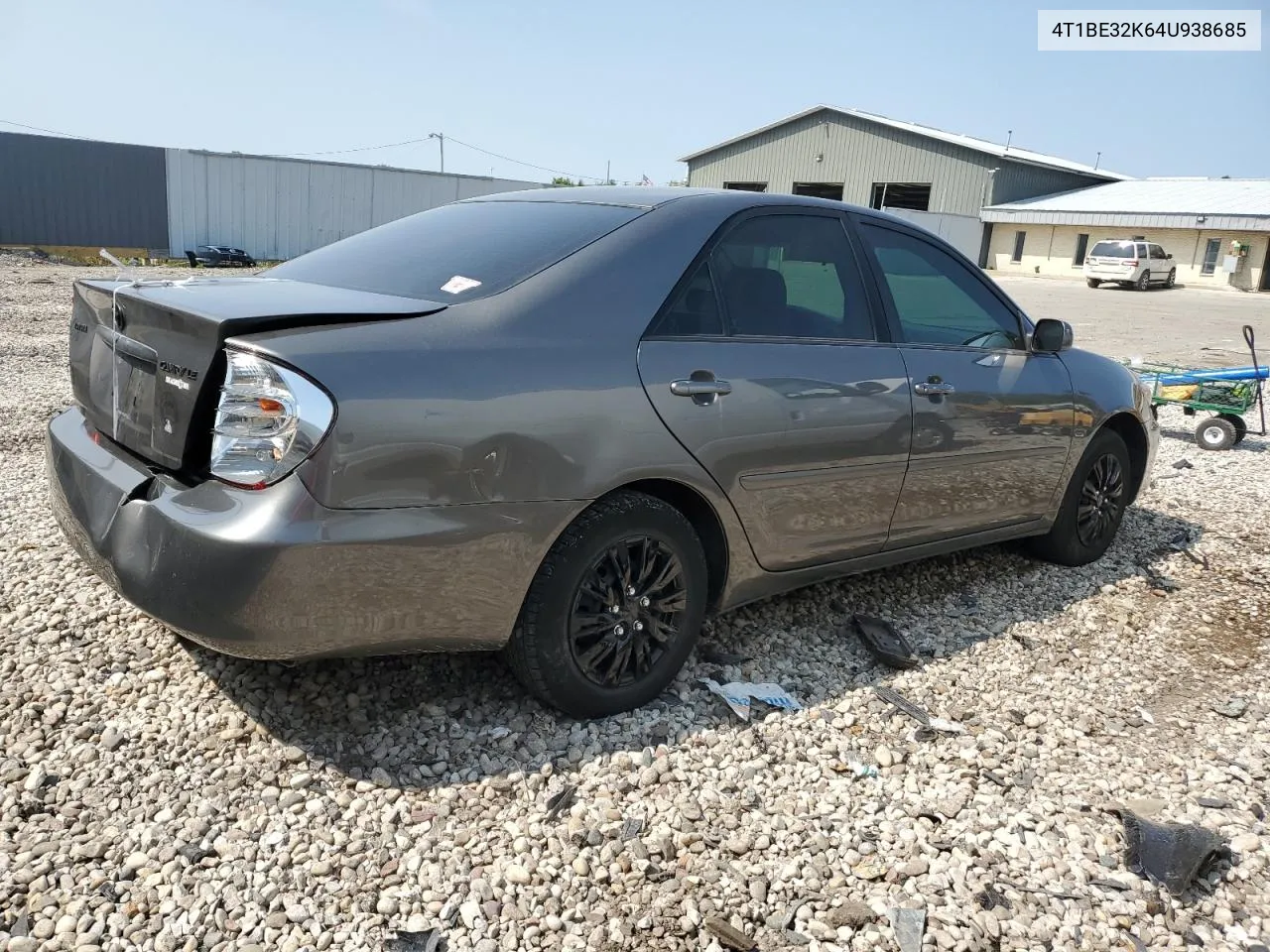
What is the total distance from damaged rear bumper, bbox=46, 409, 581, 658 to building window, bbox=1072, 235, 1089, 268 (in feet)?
145

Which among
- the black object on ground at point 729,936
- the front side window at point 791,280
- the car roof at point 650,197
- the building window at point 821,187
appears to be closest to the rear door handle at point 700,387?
the front side window at point 791,280

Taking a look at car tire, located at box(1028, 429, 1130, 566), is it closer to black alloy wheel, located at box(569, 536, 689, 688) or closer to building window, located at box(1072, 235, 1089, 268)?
black alloy wheel, located at box(569, 536, 689, 688)

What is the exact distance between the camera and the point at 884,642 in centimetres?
396

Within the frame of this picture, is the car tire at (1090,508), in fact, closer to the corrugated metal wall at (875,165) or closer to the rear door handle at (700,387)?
the rear door handle at (700,387)

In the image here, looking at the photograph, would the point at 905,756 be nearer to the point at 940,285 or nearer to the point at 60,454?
the point at 940,285

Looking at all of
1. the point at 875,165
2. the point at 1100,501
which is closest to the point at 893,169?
the point at 875,165

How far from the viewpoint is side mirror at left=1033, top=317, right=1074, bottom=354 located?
4438 millimetres

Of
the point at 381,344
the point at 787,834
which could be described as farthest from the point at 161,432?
the point at 787,834

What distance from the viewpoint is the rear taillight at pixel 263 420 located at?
2.43m

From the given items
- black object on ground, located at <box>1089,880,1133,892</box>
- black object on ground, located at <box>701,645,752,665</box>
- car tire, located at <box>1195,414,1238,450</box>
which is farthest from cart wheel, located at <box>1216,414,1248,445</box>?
black object on ground, located at <box>1089,880,1133,892</box>

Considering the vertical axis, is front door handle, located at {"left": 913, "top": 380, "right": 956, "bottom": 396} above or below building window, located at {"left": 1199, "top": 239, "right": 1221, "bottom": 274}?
below

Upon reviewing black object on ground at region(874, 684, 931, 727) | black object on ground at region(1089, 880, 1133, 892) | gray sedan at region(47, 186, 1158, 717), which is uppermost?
gray sedan at region(47, 186, 1158, 717)

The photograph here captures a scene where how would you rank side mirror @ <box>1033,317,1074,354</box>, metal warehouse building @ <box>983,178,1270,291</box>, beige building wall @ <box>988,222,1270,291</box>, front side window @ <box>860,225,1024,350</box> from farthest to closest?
beige building wall @ <box>988,222,1270,291</box>, metal warehouse building @ <box>983,178,1270,291</box>, side mirror @ <box>1033,317,1074,354</box>, front side window @ <box>860,225,1024,350</box>

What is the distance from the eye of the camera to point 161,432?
8.78 ft
